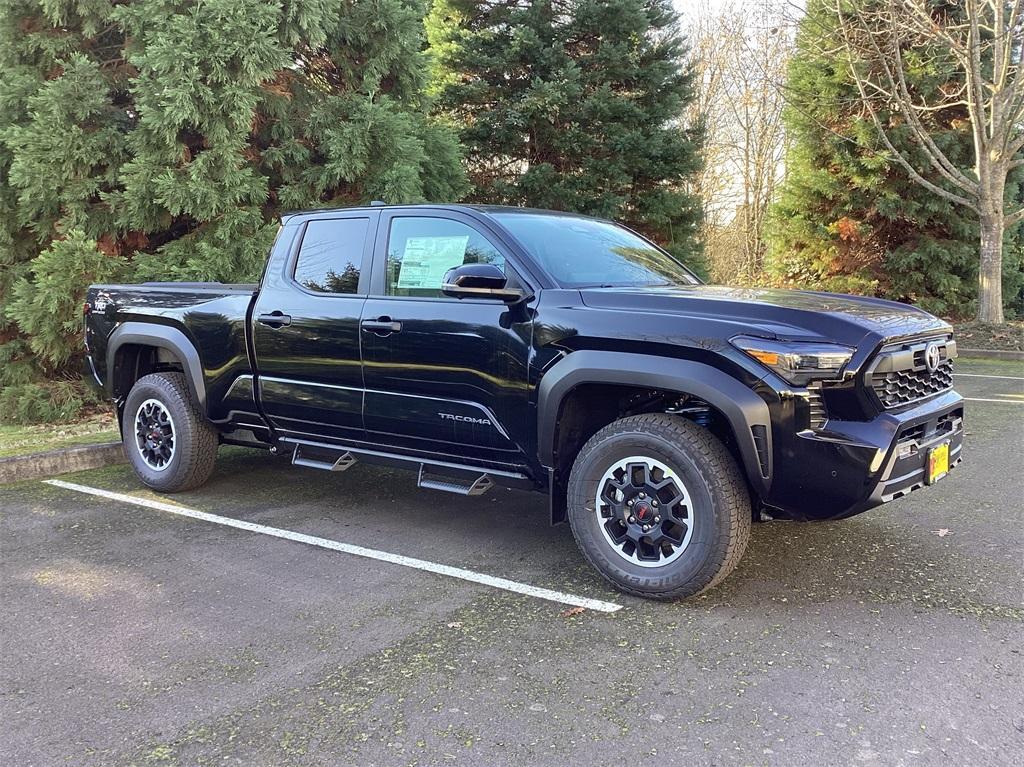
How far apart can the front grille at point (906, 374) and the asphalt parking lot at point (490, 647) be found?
890mm

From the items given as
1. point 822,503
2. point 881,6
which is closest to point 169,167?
point 822,503

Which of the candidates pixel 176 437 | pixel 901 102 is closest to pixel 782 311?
pixel 176 437

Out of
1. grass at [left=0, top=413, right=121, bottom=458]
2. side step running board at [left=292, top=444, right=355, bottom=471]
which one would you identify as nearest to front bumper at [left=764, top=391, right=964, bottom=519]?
side step running board at [left=292, top=444, right=355, bottom=471]

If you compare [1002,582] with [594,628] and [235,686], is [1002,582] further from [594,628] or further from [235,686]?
[235,686]

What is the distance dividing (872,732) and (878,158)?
1531 centimetres

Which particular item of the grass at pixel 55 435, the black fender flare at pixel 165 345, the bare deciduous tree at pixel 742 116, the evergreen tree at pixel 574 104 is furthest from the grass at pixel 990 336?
the grass at pixel 55 435

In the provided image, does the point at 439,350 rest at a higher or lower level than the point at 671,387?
higher

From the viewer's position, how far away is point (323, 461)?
5129 mm

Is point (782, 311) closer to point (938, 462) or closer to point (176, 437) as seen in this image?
point (938, 462)

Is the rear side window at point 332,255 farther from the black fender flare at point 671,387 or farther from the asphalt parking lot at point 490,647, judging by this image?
the black fender flare at point 671,387

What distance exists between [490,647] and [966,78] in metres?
14.9

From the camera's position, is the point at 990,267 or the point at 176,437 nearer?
the point at 176,437

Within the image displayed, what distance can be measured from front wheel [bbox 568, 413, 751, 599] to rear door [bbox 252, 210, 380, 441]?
1.59 metres

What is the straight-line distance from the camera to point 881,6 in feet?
46.6
